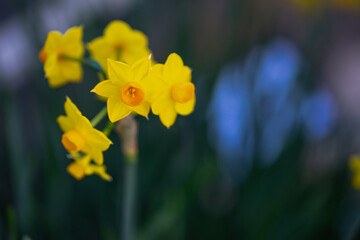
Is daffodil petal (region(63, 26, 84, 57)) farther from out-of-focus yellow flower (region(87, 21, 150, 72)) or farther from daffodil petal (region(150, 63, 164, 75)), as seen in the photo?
daffodil petal (region(150, 63, 164, 75))

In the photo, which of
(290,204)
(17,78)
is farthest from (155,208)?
(17,78)

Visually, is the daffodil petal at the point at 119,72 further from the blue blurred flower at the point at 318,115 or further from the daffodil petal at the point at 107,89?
the blue blurred flower at the point at 318,115

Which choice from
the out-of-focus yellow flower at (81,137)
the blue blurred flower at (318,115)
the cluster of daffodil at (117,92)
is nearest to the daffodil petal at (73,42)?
the cluster of daffodil at (117,92)

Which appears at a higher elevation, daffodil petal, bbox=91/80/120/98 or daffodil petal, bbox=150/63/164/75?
daffodil petal, bbox=150/63/164/75

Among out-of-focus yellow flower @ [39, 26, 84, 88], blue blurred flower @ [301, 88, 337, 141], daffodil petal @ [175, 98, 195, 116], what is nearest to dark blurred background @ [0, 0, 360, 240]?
blue blurred flower @ [301, 88, 337, 141]

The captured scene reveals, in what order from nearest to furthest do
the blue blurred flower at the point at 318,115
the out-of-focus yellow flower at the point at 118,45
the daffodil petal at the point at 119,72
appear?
the daffodil petal at the point at 119,72 → the out-of-focus yellow flower at the point at 118,45 → the blue blurred flower at the point at 318,115

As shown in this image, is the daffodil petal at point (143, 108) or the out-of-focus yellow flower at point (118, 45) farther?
the out-of-focus yellow flower at point (118, 45)
